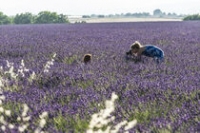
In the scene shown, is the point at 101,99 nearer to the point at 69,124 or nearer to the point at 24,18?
the point at 69,124

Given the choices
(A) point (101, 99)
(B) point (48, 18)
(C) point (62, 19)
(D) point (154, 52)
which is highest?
(A) point (101, 99)

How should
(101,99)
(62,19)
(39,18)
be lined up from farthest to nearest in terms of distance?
(62,19), (39,18), (101,99)

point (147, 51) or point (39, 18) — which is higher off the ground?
point (147, 51)

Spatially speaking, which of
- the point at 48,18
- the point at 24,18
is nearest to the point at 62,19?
the point at 48,18

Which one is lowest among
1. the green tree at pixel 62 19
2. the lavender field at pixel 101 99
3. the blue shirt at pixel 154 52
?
the green tree at pixel 62 19

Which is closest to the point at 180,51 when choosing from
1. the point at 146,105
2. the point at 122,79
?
the point at 122,79

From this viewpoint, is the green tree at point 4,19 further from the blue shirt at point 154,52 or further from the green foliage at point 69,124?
Answer: the green foliage at point 69,124

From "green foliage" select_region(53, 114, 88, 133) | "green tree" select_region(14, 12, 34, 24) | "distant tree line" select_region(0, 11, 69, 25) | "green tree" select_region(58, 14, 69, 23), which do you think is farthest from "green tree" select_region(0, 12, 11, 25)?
"green foliage" select_region(53, 114, 88, 133)

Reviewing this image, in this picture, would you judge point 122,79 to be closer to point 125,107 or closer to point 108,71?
point 108,71

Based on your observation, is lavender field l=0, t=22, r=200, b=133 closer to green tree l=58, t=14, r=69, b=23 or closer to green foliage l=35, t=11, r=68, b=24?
green foliage l=35, t=11, r=68, b=24

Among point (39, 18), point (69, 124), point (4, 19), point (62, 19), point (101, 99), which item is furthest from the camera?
point (4, 19)

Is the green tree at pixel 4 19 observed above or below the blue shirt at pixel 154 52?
below

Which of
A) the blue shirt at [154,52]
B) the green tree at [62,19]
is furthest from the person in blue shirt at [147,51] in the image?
the green tree at [62,19]

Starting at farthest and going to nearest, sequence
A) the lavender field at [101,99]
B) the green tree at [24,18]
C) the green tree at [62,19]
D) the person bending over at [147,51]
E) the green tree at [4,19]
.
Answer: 1. the green tree at [4,19]
2. the green tree at [24,18]
3. the green tree at [62,19]
4. the person bending over at [147,51]
5. the lavender field at [101,99]
